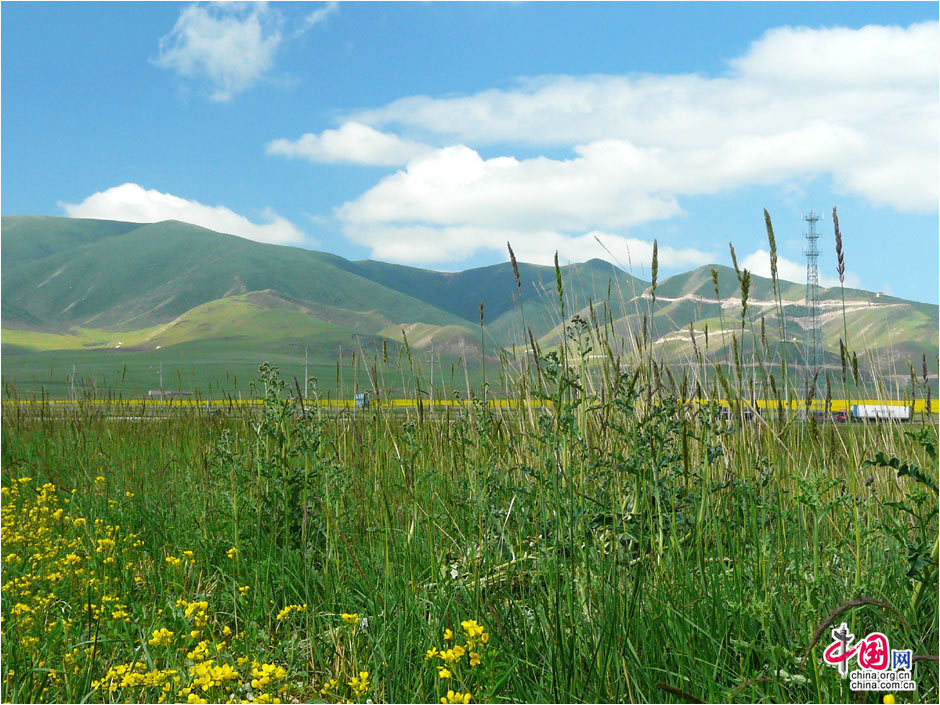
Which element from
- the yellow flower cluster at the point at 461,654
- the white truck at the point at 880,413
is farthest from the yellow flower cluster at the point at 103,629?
the white truck at the point at 880,413

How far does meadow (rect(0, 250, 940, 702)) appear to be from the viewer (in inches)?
70.7

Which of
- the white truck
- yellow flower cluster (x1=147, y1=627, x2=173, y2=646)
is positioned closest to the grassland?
yellow flower cluster (x1=147, y1=627, x2=173, y2=646)

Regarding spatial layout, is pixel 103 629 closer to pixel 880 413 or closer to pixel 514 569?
pixel 514 569

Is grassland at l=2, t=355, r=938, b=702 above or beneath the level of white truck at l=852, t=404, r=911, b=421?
beneath

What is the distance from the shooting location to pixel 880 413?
421 cm

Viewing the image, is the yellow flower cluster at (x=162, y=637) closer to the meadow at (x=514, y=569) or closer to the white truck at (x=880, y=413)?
the meadow at (x=514, y=569)

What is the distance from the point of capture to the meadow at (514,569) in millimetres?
1795

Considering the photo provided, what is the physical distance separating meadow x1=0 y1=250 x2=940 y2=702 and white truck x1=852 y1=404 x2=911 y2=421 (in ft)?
0.66

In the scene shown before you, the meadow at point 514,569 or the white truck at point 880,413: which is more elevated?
the white truck at point 880,413

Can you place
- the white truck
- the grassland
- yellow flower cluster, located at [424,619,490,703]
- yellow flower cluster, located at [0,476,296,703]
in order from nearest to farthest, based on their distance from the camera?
yellow flower cluster, located at [424,619,490,703] → the grassland → yellow flower cluster, located at [0,476,296,703] → the white truck

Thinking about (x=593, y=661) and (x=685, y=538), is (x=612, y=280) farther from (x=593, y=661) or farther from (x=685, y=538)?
(x=593, y=661)

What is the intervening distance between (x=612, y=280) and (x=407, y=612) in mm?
1862

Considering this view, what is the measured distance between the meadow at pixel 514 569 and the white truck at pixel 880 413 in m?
0.20

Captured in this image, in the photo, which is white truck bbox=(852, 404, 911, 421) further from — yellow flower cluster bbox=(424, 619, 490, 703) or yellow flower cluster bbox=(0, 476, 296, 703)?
yellow flower cluster bbox=(0, 476, 296, 703)
